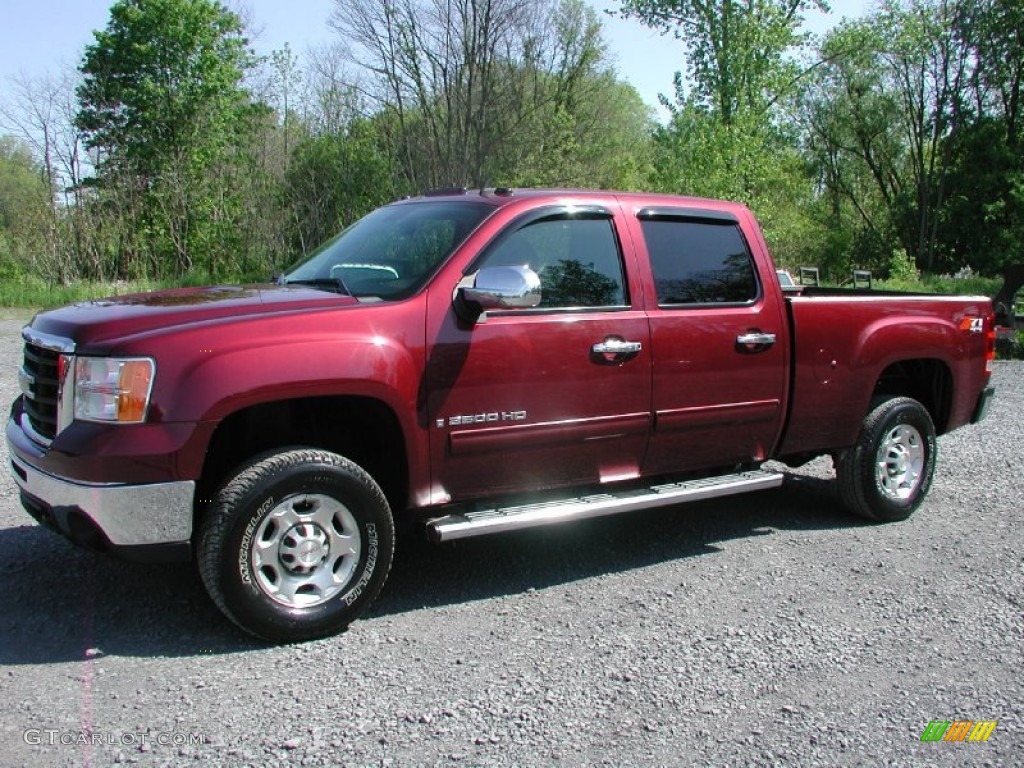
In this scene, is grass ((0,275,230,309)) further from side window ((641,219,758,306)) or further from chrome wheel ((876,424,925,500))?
chrome wheel ((876,424,925,500))

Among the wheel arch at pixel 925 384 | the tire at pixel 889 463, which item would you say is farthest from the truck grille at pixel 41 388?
the wheel arch at pixel 925 384

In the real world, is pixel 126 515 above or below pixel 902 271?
below

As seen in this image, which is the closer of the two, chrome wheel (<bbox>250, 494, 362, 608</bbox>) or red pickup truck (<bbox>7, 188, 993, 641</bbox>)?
red pickup truck (<bbox>7, 188, 993, 641</bbox>)

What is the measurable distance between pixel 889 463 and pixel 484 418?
3.06 m

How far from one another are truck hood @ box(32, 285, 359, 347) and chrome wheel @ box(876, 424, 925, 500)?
11.9ft

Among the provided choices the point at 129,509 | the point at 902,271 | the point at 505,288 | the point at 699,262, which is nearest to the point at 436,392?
the point at 505,288

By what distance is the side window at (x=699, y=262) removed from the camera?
4980 millimetres

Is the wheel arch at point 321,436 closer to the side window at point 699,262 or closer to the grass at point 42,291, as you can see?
the side window at point 699,262

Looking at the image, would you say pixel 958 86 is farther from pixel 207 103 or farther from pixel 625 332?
pixel 625 332

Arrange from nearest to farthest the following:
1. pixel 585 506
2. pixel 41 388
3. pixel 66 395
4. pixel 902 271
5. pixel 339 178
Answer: pixel 66 395, pixel 41 388, pixel 585 506, pixel 902 271, pixel 339 178

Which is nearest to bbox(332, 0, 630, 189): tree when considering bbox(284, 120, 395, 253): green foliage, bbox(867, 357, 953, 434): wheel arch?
bbox(284, 120, 395, 253): green foliage

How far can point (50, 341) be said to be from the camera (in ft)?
12.7

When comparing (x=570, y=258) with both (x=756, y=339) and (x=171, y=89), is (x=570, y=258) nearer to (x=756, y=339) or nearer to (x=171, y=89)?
(x=756, y=339)

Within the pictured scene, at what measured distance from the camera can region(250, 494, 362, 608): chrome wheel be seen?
3850mm
